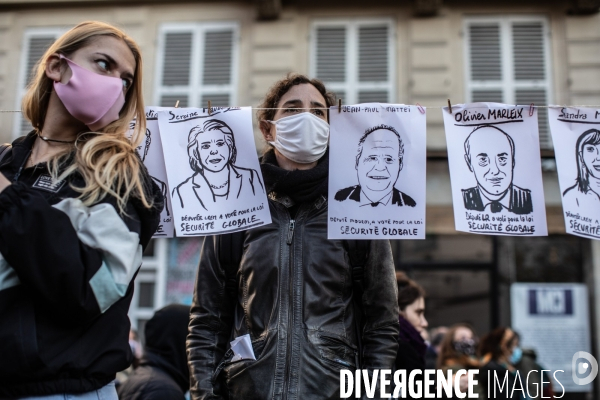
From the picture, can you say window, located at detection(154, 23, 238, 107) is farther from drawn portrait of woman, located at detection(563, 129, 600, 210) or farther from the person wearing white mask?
drawn portrait of woman, located at detection(563, 129, 600, 210)

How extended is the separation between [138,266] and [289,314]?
77 centimetres

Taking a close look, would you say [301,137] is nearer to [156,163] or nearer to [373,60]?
[156,163]

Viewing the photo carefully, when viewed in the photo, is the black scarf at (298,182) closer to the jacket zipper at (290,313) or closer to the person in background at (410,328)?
the jacket zipper at (290,313)

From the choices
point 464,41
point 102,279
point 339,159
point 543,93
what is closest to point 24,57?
point 464,41

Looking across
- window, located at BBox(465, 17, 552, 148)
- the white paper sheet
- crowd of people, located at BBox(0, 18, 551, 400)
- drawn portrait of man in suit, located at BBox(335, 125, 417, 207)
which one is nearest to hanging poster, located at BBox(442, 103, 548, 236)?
drawn portrait of man in suit, located at BBox(335, 125, 417, 207)

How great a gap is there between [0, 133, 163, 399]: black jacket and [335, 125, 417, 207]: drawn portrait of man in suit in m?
1.27

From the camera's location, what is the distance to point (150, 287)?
1045cm

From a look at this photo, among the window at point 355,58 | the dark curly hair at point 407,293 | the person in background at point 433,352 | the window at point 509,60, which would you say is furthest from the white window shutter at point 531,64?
the dark curly hair at point 407,293

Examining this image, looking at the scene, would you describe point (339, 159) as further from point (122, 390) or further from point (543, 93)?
point (543, 93)

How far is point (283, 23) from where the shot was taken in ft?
34.8

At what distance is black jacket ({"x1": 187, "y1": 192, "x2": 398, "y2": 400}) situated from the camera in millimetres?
2414

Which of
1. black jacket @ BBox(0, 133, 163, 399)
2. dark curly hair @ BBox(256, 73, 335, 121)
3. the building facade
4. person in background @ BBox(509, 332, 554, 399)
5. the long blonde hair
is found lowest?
person in background @ BBox(509, 332, 554, 399)

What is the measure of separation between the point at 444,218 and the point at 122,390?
7.37 meters

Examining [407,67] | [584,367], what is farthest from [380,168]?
[584,367]
